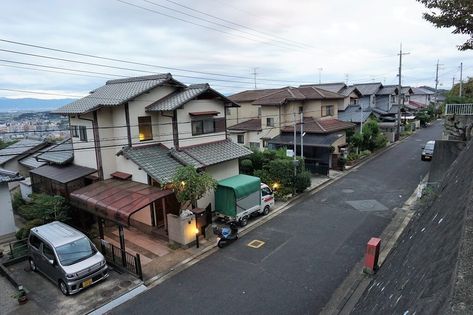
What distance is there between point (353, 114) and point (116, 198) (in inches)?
1303

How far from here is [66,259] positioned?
11.1m

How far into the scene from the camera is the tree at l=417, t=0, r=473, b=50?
32.9ft

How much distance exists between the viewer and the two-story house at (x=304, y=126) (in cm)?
2756

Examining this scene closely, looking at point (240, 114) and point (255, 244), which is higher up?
point (240, 114)

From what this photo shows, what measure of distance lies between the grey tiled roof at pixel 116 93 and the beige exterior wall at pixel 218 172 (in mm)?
6016

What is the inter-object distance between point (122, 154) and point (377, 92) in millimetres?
45833

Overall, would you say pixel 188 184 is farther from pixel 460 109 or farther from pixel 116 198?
pixel 460 109

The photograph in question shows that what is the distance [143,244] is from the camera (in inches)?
588

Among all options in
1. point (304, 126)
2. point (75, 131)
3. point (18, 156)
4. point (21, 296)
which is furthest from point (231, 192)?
point (18, 156)

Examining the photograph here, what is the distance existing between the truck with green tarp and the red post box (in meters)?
6.84

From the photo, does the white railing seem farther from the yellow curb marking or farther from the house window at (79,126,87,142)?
the house window at (79,126,87,142)

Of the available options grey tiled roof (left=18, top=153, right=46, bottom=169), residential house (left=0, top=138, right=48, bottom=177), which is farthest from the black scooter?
residential house (left=0, top=138, right=48, bottom=177)

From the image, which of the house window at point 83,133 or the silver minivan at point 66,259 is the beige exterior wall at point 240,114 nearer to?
the house window at point 83,133

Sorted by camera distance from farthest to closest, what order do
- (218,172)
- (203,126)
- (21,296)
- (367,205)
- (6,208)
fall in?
(203,126) < (367,205) < (218,172) < (6,208) < (21,296)
